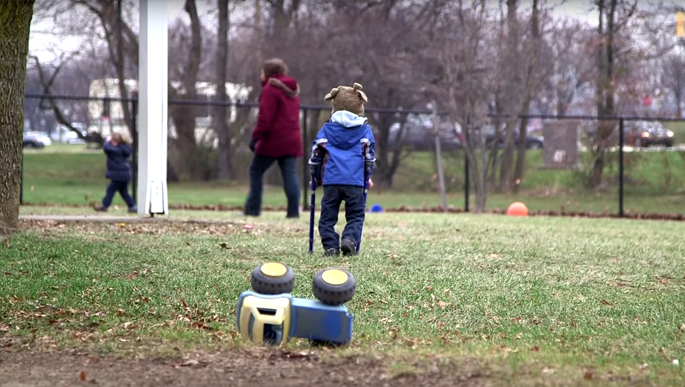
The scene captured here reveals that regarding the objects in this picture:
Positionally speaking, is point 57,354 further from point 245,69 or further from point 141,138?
point 245,69

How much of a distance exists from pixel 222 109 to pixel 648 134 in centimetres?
1080

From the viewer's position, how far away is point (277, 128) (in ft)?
39.6

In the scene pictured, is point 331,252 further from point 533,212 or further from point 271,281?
point 533,212

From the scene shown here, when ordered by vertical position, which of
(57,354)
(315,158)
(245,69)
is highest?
(245,69)

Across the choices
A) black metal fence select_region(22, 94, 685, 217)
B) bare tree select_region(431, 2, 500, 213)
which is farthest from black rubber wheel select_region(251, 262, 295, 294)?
bare tree select_region(431, 2, 500, 213)

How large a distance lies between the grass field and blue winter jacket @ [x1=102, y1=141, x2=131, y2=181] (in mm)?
3557

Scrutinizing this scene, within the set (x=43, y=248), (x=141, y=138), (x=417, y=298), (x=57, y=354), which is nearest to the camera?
(x=57, y=354)

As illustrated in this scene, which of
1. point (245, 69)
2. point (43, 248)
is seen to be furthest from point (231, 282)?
point (245, 69)

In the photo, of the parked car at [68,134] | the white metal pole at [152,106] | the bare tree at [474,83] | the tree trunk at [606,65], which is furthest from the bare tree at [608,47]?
the white metal pole at [152,106]

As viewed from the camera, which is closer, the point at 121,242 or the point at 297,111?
the point at 121,242

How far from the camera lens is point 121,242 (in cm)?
866

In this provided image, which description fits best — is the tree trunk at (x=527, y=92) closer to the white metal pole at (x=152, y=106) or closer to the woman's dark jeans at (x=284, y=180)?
the woman's dark jeans at (x=284, y=180)

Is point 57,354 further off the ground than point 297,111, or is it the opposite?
point 297,111

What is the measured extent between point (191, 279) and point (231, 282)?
1.02ft
